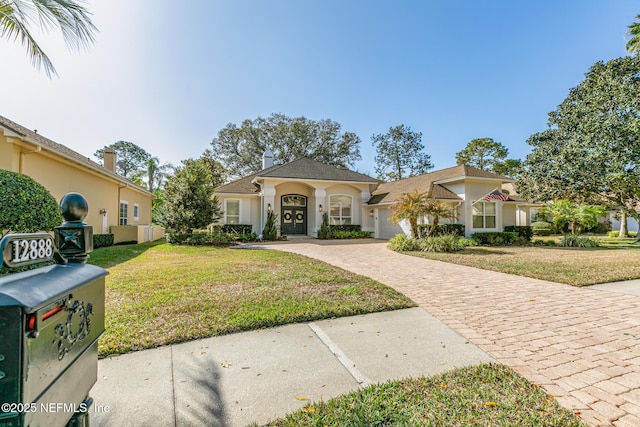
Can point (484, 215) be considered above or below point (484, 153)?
below

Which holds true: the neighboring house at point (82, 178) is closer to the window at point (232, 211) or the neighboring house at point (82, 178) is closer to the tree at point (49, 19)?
the tree at point (49, 19)

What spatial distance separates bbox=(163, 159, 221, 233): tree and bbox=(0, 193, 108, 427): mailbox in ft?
46.9

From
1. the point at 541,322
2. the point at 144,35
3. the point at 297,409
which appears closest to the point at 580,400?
the point at 541,322

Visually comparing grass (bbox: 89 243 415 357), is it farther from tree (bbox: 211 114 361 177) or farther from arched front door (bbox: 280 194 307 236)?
tree (bbox: 211 114 361 177)

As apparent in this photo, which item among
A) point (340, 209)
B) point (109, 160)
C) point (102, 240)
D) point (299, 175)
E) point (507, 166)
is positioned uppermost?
point (507, 166)

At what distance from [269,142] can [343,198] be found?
19.2 meters

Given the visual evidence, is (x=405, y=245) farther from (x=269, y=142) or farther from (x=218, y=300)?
(x=269, y=142)

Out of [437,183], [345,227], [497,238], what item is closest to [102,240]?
[345,227]

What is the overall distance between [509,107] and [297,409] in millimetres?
23529

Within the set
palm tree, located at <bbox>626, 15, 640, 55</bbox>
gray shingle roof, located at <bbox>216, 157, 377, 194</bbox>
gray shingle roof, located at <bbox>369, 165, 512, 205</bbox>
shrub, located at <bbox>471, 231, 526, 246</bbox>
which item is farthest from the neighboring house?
palm tree, located at <bbox>626, 15, 640, 55</bbox>

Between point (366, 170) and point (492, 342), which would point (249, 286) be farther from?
point (366, 170)

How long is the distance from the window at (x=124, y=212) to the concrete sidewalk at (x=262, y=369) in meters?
17.4

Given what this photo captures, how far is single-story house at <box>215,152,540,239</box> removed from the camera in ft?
57.8

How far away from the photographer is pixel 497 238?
1659 centimetres
